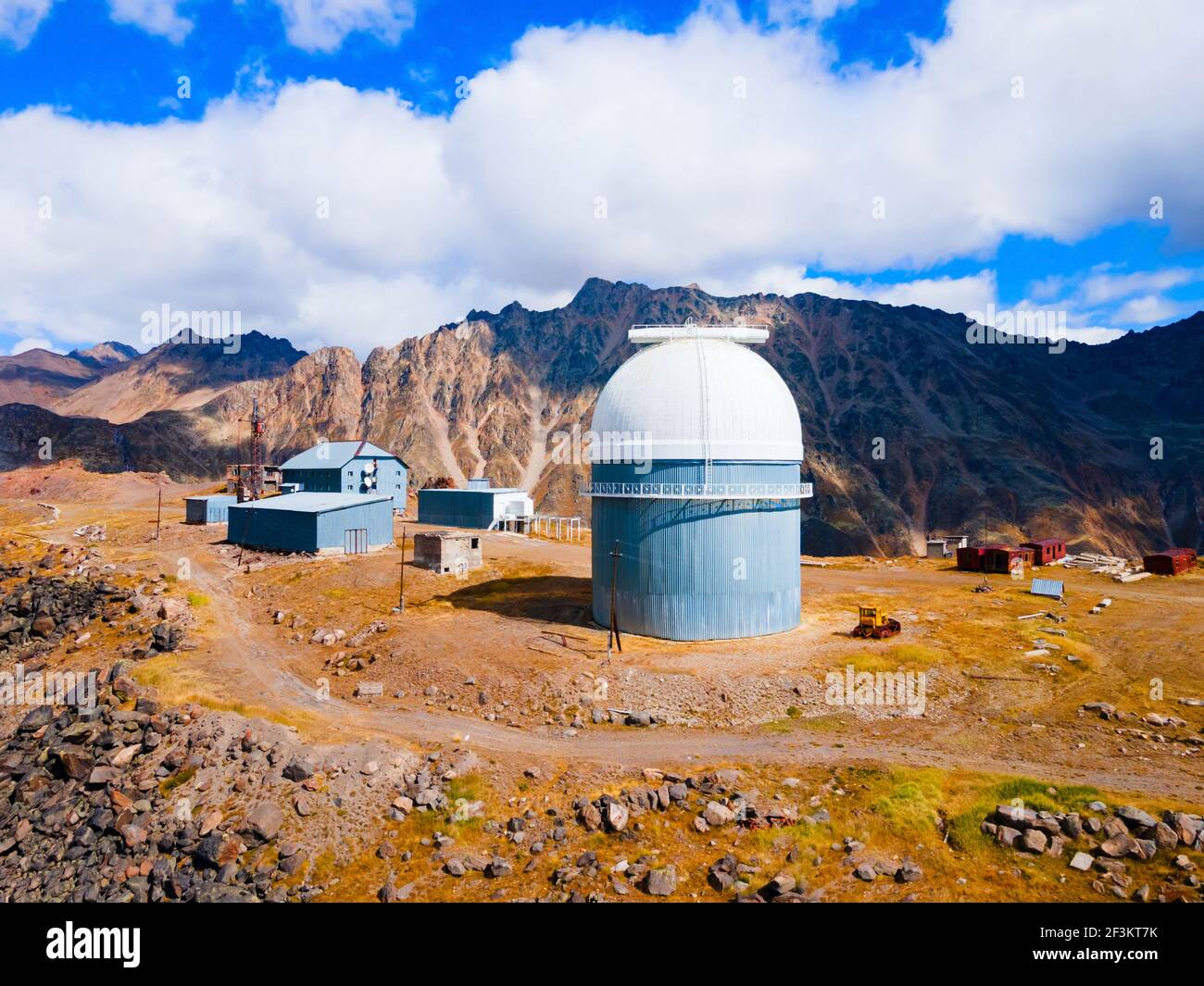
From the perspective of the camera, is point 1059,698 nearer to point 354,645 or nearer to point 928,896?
point 928,896

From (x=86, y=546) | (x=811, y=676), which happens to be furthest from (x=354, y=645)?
(x=86, y=546)

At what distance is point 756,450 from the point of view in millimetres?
35812

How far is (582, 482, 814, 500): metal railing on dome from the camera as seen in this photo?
34.7 metres

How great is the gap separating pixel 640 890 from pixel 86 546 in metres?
67.5

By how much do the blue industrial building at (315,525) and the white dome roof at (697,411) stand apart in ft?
111

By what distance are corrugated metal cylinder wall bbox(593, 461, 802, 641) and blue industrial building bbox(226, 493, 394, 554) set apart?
1397 inches

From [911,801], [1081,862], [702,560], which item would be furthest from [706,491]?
[1081,862]

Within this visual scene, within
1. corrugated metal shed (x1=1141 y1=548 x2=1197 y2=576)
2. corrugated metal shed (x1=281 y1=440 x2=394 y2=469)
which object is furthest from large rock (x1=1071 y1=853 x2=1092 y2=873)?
corrugated metal shed (x1=281 y1=440 x2=394 y2=469)

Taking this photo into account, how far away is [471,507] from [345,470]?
53.7ft

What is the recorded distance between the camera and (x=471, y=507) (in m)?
82.7

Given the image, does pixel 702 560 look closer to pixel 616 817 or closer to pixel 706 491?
pixel 706 491

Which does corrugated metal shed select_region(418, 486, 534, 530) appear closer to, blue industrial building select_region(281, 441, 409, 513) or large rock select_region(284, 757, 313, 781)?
blue industrial building select_region(281, 441, 409, 513)

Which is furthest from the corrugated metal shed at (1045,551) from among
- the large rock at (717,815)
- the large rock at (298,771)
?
the large rock at (298,771)
